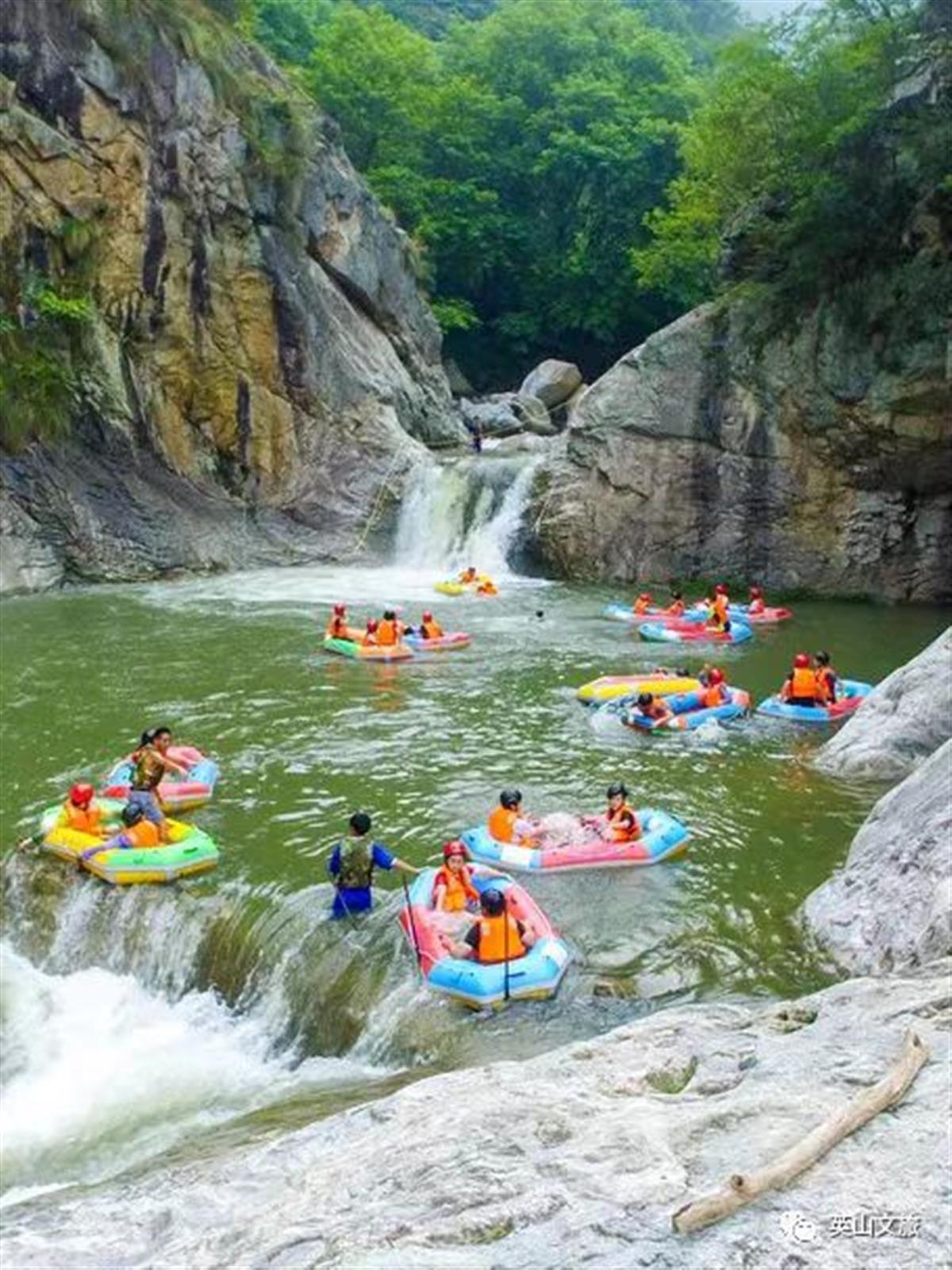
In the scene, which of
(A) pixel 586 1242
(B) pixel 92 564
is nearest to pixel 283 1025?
(A) pixel 586 1242

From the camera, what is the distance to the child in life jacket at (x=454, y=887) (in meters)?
9.19

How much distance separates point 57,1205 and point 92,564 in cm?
1976

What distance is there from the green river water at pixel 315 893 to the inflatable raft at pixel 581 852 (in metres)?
0.16

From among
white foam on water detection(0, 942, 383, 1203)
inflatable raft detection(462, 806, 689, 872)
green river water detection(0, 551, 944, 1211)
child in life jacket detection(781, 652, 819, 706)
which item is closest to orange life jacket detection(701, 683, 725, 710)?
green river water detection(0, 551, 944, 1211)

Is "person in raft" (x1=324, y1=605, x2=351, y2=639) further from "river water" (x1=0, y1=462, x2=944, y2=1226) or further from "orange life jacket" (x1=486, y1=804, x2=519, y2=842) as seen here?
"orange life jacket" (x1=486, y1=804, x2=519, y2=842)

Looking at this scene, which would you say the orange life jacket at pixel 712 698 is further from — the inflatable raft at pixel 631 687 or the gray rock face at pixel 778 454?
the gray rock face at pixel 778 454

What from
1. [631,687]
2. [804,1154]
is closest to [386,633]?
[631,687]

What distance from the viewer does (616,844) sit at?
10.5 meters

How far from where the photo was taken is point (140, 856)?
10.2m

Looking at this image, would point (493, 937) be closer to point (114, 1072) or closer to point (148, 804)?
point (114, 1072)

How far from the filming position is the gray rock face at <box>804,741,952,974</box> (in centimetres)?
792

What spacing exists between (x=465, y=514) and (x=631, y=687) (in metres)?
13.1

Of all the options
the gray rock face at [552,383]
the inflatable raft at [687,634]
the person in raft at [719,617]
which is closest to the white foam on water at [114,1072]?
the inflatable raft at [687,634]

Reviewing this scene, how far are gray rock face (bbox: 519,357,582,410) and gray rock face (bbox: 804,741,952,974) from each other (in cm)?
3166
